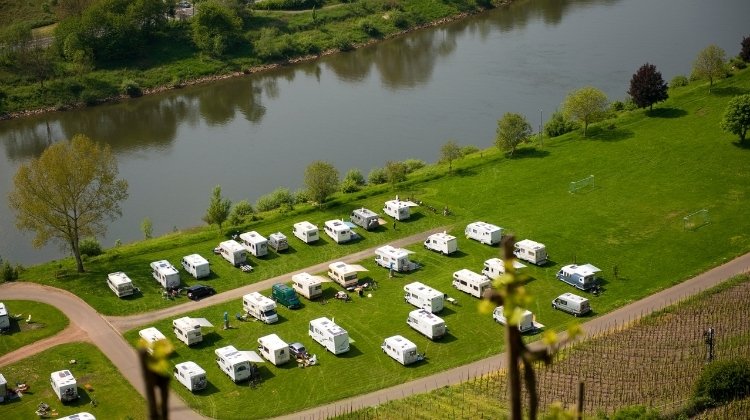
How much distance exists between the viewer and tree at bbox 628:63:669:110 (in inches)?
2200

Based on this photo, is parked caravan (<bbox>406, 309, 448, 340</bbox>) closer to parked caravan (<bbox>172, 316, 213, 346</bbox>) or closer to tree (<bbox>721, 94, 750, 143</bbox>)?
parked caravan (<bbox>172, 316, 213, 346</bbox>)

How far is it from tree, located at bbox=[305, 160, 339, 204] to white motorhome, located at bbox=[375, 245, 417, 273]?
7159mm

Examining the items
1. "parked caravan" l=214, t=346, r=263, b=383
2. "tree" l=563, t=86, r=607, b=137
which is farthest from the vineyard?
"tree" l=563, t=86, r=607, b=137

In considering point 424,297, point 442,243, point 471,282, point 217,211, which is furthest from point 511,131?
point 424,297

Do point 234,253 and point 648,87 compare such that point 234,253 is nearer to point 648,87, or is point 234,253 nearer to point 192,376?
point 192,376

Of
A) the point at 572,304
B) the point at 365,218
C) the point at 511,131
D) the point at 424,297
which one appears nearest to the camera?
the point at 572,304

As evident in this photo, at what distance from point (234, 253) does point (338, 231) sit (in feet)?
16.3

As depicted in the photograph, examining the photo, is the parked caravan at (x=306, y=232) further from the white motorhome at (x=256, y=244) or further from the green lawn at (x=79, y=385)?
the green lawn at (x=79, y=385)

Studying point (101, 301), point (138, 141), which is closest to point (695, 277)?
point (101, 301)

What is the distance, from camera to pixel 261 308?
35.1m

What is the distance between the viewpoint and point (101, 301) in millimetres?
37562

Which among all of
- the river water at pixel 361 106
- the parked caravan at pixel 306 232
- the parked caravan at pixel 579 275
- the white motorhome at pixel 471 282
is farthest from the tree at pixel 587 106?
the white motorhome at pixel 471 282

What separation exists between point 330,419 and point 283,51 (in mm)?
54957

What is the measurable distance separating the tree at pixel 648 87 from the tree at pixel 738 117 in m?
5.26
